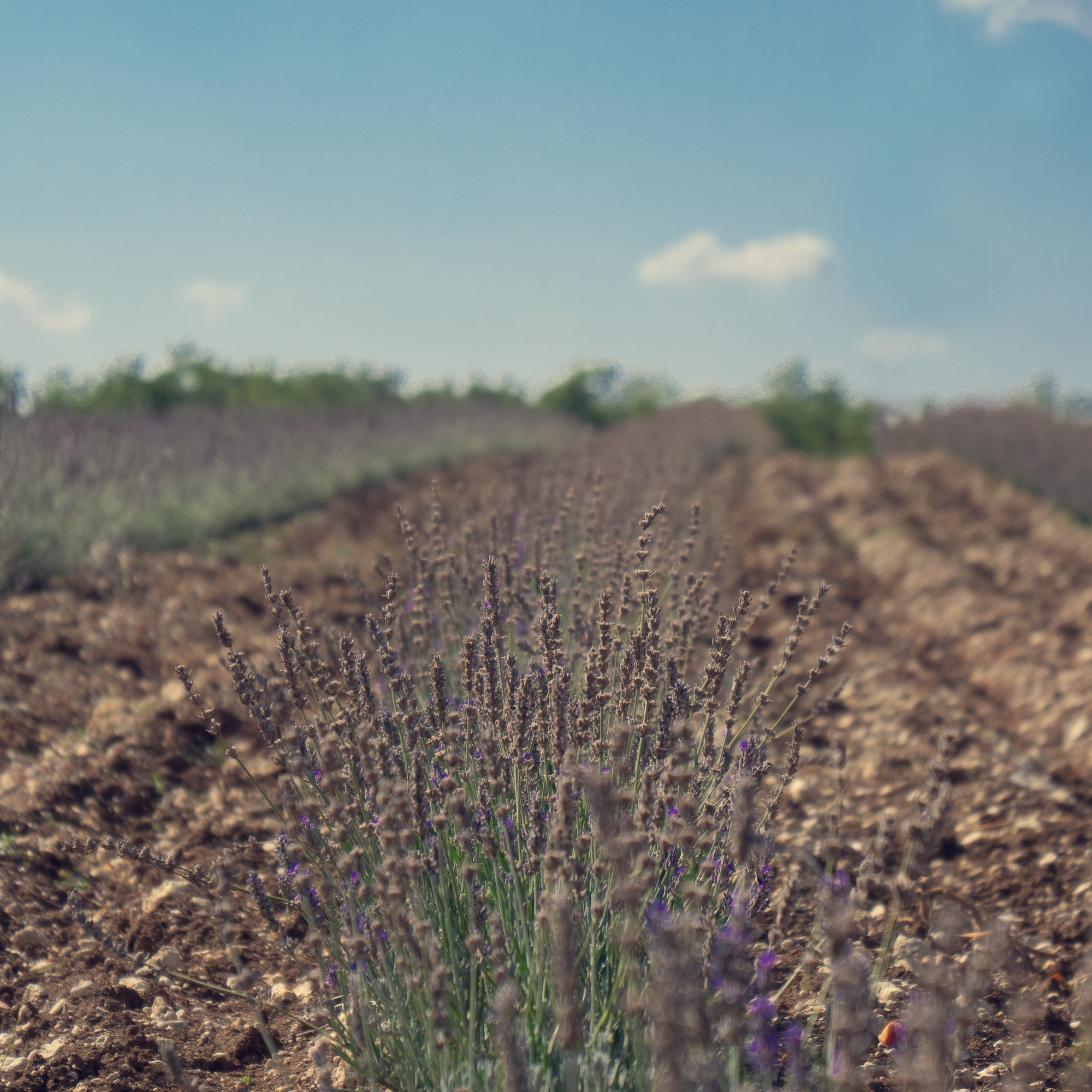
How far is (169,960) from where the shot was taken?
2.22 meters

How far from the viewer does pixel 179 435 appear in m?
8.82

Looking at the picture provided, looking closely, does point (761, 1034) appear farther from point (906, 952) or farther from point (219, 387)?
point (219, 387)

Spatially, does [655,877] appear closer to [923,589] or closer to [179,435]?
[923,589]

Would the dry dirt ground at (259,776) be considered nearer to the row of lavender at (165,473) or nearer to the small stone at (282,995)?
the small stone at (282,995)

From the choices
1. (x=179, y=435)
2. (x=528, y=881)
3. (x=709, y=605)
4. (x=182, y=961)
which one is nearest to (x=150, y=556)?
(x=179, y=435)

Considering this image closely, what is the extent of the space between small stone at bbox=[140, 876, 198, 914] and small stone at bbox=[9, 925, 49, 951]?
25 centimetres

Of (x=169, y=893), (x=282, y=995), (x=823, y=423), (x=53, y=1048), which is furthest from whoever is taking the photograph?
(x=823, y=423)

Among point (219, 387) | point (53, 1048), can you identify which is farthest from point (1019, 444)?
point (219, 387)

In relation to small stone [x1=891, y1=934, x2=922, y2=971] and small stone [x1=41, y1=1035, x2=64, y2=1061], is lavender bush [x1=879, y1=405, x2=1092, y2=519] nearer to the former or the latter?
small stone [x1=891, y1=934, x2=922, y2=971]

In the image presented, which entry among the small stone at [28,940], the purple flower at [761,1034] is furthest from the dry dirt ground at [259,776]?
the purple flower at [761,1034]

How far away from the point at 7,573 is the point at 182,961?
3812 mm

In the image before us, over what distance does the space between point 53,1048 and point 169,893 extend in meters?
0.63

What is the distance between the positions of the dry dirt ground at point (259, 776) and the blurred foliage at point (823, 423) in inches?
723


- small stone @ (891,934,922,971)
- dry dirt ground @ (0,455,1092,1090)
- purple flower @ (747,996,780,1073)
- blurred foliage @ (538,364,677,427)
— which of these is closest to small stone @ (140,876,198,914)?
dry dirt ground @ (0,455,1092,1090)
